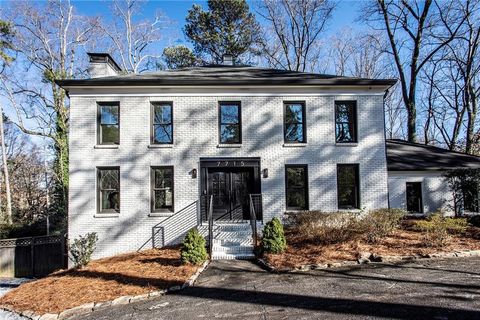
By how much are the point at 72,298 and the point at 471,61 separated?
26299 millimetres

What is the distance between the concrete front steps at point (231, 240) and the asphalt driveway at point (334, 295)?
167cm

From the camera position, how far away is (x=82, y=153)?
39.4 ft

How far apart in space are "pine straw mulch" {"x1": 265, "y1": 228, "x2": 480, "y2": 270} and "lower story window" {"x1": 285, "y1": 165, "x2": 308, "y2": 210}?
225cm

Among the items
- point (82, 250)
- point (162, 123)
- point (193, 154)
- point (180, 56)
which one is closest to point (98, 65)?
point (162, 123)

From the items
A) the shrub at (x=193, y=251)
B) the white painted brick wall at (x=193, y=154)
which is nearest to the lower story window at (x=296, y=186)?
the white painted brick wall at (x=193, y=154)

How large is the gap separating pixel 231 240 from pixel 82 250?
489 cm

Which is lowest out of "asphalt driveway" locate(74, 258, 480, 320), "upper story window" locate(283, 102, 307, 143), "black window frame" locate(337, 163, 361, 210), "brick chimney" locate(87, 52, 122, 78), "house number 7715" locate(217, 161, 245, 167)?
"asphalt driveway" locate(74, 258, 480, 320)

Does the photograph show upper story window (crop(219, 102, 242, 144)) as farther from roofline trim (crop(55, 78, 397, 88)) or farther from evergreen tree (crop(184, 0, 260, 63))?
evergreen tree (crop(184, 0, 260, 63))

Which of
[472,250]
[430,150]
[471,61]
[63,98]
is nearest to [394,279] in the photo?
[472,250]

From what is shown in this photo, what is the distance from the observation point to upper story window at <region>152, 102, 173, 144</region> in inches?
488

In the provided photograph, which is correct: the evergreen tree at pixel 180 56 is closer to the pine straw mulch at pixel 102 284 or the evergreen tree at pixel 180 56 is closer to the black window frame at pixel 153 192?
the black window frame at pixel 153 192

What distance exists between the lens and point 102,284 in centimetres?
771

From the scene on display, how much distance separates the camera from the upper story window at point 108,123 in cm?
1230

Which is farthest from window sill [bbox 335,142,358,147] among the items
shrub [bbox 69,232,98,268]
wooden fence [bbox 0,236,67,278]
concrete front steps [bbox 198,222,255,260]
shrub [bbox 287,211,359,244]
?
wooden fence [bbox 0,236,67,278]
